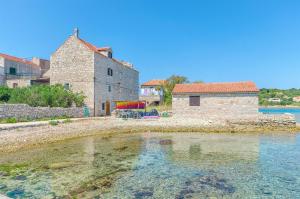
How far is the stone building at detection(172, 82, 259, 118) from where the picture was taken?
28562 millimetres

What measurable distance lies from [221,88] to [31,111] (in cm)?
2263

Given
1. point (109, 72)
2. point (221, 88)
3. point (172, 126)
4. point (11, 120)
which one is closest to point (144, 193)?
point (11, 120)

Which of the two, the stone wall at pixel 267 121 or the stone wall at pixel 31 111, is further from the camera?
the stone wall at pixel 267 121

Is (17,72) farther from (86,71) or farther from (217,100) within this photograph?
(217,100)

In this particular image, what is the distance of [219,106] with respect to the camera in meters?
29.7

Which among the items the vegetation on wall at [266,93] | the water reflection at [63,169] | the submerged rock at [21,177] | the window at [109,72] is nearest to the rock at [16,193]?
the water reflection at [63,169]

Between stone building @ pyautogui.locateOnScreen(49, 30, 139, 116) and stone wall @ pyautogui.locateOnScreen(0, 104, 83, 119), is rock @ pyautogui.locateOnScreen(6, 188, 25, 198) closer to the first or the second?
stone wall @ pyautogui.locateOnScreen(0, 104, 83, 119)

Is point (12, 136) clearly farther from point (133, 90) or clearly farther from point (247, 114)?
point (133, 90)

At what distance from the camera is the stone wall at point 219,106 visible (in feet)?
93.6

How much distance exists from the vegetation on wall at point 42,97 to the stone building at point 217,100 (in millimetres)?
13471

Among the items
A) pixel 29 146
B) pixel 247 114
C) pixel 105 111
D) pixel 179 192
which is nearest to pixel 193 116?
pixel 247 114

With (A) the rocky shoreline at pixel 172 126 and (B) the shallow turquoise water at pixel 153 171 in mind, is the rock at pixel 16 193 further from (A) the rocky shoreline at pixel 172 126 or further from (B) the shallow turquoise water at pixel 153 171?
(A) the rocky shoreline at pixel 172 126

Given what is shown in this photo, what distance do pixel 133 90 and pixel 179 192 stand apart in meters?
38.0

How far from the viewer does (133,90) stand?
1784 inches
